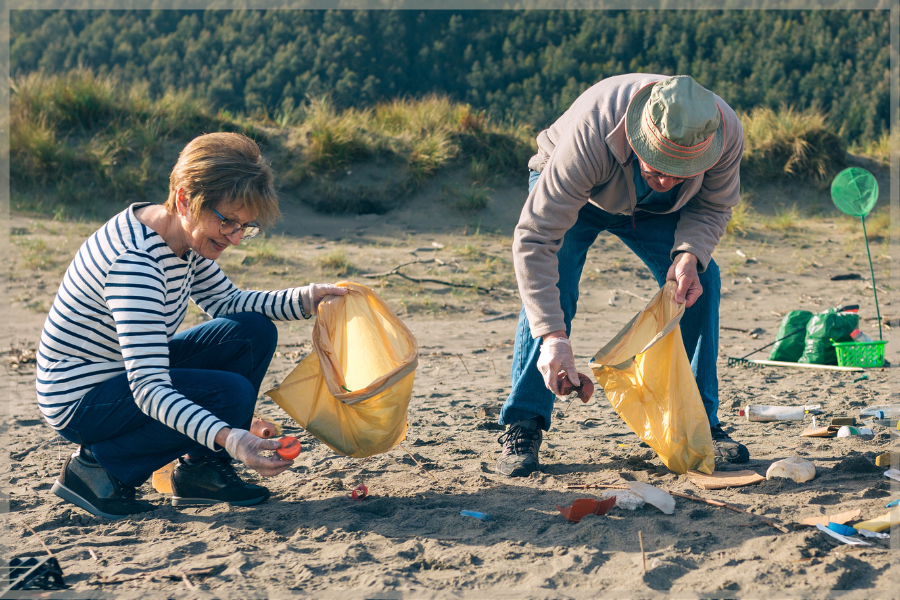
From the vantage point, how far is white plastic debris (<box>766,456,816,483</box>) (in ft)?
8.20

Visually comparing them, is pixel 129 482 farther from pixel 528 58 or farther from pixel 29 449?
pixel 528 58

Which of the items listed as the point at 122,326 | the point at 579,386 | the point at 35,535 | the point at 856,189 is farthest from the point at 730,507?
the point at 856,189

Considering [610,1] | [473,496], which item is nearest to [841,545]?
[473,496]

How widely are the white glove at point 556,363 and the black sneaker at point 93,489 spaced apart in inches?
55.4

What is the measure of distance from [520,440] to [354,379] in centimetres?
65

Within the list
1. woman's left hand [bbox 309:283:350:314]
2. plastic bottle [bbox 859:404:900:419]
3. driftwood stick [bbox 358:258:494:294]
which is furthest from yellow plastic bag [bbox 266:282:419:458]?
driftwood stick [bbox 358:258:494:294]

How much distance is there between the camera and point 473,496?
2.52m

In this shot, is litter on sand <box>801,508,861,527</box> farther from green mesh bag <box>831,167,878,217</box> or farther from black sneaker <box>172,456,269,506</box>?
→ green mesh bag <box>831,167,878,217</box>

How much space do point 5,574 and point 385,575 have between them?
977 millimetres

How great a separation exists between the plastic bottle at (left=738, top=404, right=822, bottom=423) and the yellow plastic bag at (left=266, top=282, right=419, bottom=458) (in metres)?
1.64

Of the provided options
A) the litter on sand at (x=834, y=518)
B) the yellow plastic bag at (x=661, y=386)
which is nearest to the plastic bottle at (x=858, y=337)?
the yellow plastic bag at (x=661, y=386)

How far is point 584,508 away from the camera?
229 cm

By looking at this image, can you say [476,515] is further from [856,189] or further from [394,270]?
[394,270]

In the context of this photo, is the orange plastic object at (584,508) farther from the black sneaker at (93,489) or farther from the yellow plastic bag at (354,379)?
the black sneaker at (93,489)
